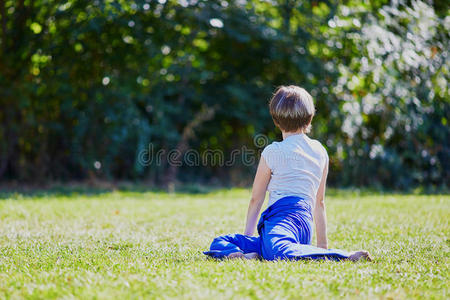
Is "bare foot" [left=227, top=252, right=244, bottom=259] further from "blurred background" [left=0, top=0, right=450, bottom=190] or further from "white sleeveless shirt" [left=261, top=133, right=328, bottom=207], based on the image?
"blurred background" [left=0, top=0, right=450, bottom=190]

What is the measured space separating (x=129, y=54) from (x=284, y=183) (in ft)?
18.4

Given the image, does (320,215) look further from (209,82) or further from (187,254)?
(209,82)

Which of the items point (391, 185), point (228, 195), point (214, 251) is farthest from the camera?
point (391, 185)

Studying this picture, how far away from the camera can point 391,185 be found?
31.0 ft

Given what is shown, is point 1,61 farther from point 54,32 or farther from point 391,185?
point 391,185

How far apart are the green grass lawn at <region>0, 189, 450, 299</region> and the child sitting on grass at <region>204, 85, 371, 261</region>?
0.93ft

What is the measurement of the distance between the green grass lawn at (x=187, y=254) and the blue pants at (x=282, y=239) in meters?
0.11

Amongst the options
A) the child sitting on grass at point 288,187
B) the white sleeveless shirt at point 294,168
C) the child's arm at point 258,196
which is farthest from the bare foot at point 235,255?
the white sleeveless shirt at point 294,168

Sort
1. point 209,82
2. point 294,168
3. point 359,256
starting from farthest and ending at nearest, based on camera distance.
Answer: point 209,82, point 294,168, point 359,256

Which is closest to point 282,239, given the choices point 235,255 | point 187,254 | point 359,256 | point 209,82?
point 235,255

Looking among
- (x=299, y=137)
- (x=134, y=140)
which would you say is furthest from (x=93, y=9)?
(x=299, y=137)

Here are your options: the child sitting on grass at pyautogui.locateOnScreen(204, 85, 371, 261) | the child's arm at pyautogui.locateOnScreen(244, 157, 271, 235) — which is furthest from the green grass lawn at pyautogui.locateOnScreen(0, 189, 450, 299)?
the child's arm at pyautogui.locateOnScreen(244, 157, 271, 235)

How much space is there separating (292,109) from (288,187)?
1.68ft

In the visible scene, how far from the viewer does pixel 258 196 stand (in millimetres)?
3363
